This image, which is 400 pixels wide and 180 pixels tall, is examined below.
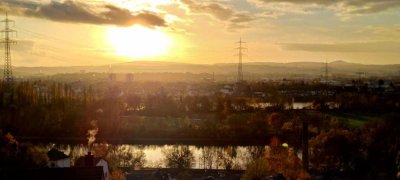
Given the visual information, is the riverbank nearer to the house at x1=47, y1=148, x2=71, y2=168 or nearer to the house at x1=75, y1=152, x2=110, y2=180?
the house at x1=47, y1=148, x2=71, y2=168

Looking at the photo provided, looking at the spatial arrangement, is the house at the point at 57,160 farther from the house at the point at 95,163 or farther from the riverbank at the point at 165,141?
the riverbank at the point at 165,141

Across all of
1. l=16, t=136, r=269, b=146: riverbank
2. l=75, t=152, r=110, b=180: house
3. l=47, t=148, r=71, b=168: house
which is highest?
l=75, t=152, r=110, b=180: house

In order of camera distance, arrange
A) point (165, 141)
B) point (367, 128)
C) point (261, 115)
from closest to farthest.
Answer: point (367, 128)
point (165, 141)
point (261, 115)

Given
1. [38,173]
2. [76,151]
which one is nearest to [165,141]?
[76,151]

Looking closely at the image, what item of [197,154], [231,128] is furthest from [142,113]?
[197,154]

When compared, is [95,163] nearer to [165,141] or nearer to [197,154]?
[197,154]

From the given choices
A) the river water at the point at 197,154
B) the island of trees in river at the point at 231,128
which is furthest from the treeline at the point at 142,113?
the river water at the point at 197,154

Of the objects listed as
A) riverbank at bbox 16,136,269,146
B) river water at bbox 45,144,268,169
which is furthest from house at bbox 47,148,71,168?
riverbank at bbox 16,136,269,146

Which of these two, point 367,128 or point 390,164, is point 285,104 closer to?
point 367,128
